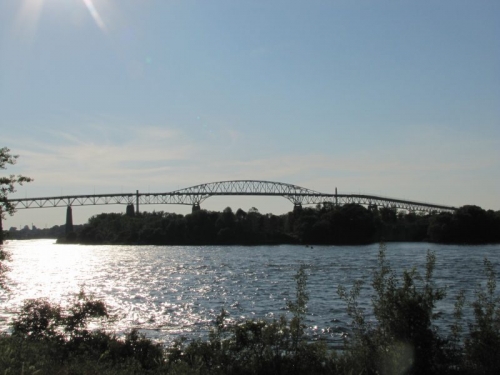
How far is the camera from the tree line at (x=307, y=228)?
138 metres

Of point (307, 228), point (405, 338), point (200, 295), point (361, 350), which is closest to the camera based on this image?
point (405, 338)

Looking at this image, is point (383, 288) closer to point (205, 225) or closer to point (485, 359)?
point (485, 359)

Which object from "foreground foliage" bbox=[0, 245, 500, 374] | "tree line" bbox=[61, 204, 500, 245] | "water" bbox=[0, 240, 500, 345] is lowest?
"water" bbox=[0, 240, 500, 345]

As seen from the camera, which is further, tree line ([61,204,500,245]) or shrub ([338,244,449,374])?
tree line ([61,204,500,245])

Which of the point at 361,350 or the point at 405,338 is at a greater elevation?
the point at 405,338

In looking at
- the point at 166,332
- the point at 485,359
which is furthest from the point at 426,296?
the point at 166,332

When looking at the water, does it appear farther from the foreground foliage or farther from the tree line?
the tree line

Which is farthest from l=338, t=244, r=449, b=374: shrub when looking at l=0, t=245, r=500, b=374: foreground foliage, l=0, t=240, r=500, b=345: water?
l=0, t=240, r=500, b=345: water

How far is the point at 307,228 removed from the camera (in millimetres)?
153500

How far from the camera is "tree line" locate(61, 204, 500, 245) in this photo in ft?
451

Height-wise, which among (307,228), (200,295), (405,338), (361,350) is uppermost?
(307,228)

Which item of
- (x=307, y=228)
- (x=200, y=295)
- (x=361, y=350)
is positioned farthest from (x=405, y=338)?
(x=307, y=228)

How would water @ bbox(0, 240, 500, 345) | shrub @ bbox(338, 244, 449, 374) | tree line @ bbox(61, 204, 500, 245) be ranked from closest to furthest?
shrub @ bbox(338, 244, 449, 374), water @ bbox(0, 240, 500, 345), tree line @ bbox(61, 204, 500, 245)

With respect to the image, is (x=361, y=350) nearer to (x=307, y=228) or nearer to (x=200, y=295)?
(x=200, y=295)
